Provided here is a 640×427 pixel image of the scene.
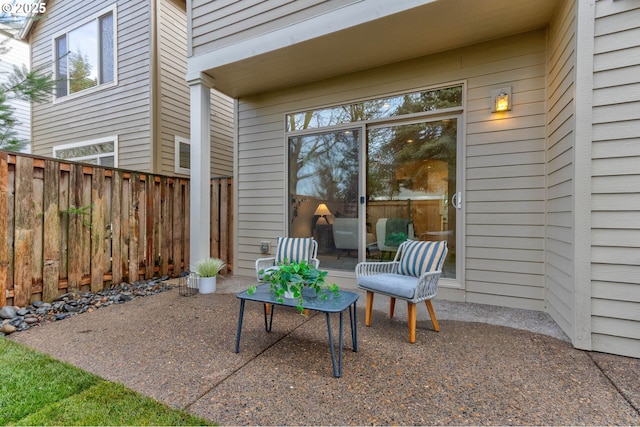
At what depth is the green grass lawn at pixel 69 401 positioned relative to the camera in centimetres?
149

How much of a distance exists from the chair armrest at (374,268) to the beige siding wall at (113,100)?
197 inches

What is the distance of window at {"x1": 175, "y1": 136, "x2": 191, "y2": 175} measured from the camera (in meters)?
6.31

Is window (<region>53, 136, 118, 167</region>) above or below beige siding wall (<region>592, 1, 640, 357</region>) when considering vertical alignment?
above

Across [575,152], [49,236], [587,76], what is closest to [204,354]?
[49,236]

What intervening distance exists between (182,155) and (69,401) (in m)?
5.63

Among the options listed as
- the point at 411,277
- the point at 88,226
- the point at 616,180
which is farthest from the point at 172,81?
the point at 616,180

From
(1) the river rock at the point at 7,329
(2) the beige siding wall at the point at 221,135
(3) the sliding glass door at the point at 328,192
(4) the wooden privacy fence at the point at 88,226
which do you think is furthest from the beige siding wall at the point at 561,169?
(2) the beige siding wall at the point at 221,135

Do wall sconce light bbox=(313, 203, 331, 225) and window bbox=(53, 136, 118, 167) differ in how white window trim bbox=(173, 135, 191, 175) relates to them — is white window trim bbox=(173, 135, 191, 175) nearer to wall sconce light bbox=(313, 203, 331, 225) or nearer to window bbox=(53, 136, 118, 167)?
window bbox=(53, 136, 118, 167)

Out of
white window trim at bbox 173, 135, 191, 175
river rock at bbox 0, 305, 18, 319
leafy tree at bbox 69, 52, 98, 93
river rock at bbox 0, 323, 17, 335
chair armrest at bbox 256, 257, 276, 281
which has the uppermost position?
leafy tree at bbox 69, 52, 98, 93

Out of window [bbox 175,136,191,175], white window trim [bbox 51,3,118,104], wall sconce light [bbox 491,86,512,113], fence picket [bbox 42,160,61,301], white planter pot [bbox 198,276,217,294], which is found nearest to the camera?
wall sconce light [bbox 491,86,512,113]

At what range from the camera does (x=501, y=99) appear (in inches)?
128

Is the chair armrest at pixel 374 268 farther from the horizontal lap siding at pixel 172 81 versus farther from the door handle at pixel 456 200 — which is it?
the horizontal lap siding at pixel 172 81

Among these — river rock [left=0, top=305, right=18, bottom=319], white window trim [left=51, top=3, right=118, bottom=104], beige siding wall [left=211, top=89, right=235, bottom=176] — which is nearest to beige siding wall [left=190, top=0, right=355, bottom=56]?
beige siding wall [left=211, top=89, right=235, bottom=176]

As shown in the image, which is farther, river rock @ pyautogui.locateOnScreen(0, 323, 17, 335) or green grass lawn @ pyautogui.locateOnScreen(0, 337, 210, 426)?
river rock @ pyautogui.locateOnScreen(0, 323, 17, 335)
